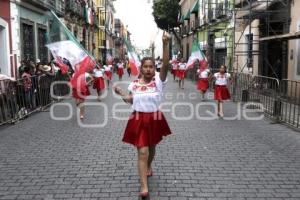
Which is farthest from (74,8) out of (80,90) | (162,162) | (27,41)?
(162,162)

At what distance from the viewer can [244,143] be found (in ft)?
28.0

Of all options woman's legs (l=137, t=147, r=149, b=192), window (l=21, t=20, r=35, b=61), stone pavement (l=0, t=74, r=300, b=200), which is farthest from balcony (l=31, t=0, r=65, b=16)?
woman's legs (l=137, t=147, r=149, b=192)

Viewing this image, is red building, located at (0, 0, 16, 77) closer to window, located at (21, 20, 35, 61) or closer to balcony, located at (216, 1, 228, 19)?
window, located at (21, 20, 35, 61)

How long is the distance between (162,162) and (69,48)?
4261mm

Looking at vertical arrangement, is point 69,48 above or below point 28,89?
above

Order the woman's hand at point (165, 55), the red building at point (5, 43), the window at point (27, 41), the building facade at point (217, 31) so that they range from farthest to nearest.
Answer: the building facade at point (217, 31) < the window at point (27, 41) < the red building at point (5, 43) < the woman's hand at point (165, 55)

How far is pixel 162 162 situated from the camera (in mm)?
7027

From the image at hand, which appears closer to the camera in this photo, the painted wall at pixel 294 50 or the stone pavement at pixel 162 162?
the stone pavement at pixel 162 162

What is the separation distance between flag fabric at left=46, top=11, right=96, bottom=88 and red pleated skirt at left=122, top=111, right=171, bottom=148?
3.54 metres

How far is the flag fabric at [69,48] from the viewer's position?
952 centimetres

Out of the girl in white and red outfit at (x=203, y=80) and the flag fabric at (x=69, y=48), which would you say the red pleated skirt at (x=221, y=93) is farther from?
the girl in white and red outfit at (x=203, y=80)

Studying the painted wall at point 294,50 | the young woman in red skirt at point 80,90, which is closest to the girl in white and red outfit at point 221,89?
the young woman in red skirt at point 80,90

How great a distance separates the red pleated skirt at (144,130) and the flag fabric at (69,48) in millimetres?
3542

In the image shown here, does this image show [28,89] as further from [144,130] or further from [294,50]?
[294,50]
